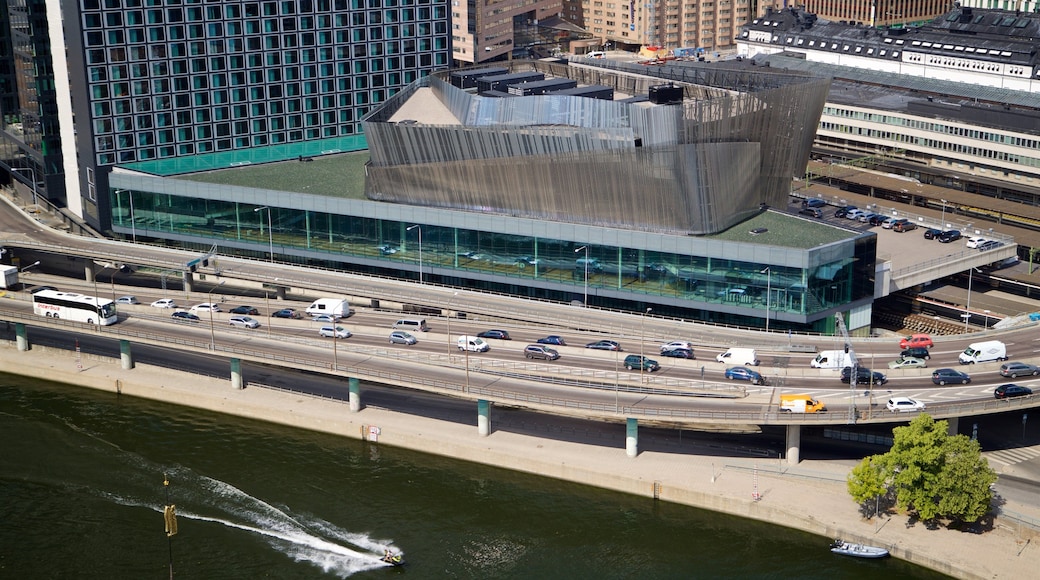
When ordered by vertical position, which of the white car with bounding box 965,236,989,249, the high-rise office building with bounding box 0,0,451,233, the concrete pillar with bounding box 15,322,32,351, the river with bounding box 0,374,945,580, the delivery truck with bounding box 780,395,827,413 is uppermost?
the high-rise office building with bounding box 0,0,451,233

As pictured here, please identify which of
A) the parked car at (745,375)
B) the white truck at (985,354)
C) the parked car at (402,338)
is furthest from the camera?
the parked car at (402,338)

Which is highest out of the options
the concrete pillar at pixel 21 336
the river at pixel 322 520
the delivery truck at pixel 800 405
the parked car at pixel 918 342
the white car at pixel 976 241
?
the white car at pixel 976 241

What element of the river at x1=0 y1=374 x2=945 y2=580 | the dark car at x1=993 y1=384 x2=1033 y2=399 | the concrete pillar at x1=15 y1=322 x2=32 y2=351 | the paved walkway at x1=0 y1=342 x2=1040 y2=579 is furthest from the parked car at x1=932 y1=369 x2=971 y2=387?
the concrete pillar at x1=15 y1=322 x2=32 y2=351

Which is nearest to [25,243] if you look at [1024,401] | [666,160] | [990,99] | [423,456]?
[423,456]

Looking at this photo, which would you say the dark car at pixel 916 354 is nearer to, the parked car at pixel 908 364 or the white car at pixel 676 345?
the parked car at pixel 908 364

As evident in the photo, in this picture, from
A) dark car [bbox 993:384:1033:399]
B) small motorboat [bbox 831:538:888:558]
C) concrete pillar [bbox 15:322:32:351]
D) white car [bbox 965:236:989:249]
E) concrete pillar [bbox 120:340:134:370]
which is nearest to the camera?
small motorboat [bbox 831:538:888:558]

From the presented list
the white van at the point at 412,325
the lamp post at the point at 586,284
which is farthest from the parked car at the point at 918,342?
the white van at the point at 412,325

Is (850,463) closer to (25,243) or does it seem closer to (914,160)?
(914,160)

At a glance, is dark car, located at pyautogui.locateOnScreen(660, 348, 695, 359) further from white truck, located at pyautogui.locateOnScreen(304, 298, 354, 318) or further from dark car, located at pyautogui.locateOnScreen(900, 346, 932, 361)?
white truck, located at pyautogui.locateOnScreen(304, 298, 354, 318)
